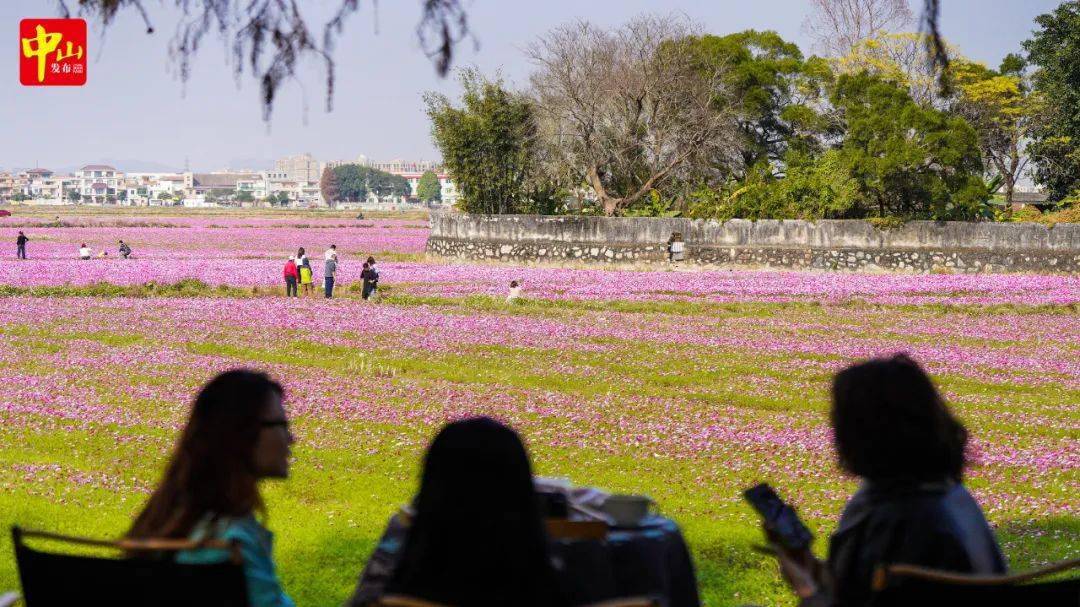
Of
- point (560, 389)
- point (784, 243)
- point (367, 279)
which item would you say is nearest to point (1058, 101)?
point (784, 243)

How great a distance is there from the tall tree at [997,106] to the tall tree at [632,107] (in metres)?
10.5

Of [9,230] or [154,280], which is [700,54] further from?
[9,230]

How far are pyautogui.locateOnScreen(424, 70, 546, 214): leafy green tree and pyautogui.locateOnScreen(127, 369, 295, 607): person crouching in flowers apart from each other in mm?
41404

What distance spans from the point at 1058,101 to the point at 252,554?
4407 cm

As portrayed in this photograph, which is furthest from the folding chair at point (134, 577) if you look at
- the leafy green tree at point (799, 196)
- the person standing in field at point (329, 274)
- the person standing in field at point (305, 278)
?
the leafy green tree at point (799, 196)

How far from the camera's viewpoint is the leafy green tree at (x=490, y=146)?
4519 cm

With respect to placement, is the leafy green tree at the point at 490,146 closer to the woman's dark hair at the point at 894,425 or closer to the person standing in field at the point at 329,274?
the person standing in field at the point at 329,274

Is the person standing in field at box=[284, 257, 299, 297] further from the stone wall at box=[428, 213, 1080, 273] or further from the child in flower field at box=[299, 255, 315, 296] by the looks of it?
the stone wall at box=[428, 213, 1080, 273]

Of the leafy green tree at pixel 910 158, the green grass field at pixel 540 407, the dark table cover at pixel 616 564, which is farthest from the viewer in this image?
the leafy green tree at pixel 910 158

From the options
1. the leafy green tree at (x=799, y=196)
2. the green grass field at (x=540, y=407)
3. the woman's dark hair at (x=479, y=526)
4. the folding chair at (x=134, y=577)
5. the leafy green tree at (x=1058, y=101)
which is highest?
the leafy green tree at (x=1058, y=101)

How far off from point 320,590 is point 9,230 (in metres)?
65.9

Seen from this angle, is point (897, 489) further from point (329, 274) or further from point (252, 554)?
point (329, 274)

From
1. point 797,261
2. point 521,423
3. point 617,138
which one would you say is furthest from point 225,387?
point 617,138

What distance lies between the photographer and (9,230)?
2635 inches
